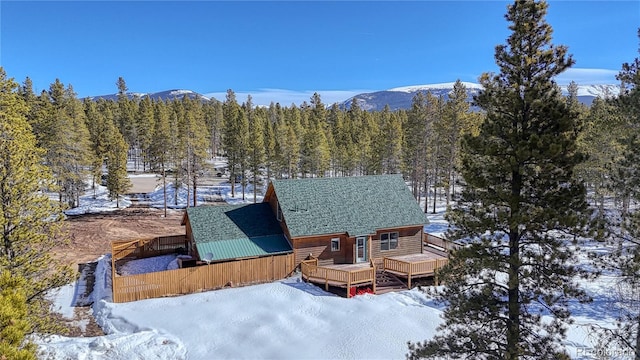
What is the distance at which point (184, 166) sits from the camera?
43938mm

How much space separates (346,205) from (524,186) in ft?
51.9

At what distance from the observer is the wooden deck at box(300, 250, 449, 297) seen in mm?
20719

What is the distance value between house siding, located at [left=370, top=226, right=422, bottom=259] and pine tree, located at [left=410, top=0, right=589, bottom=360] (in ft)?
45.5

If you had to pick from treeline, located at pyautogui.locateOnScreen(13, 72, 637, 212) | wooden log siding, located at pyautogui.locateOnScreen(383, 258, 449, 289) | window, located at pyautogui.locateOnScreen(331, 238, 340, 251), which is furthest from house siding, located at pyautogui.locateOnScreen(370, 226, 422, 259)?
treeline, located at pyautogui.locateOnScreen(13, 72, 637, 212)

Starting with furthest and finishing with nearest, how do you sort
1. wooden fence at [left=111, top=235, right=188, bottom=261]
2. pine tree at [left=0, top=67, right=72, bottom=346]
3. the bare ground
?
wooden fence at [left=111, top=235, right=188, bottom=261] < the bare ground < pine tree at [left=0, top=67, right=72, bottom=346]

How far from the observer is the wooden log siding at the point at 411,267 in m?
21.7

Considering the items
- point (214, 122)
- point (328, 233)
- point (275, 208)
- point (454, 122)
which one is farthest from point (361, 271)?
point (214, 122)

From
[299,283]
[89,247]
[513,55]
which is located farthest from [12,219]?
[89,247]

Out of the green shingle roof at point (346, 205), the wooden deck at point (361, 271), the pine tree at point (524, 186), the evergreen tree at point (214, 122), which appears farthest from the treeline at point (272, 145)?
the pine tree at point (524, 186)

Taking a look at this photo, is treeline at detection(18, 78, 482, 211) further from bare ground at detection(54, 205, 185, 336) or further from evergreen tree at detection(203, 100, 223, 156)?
evergreen tree at detection(203, 100, 223, 156)

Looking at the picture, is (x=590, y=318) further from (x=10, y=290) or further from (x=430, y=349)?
(x=10, y=290)

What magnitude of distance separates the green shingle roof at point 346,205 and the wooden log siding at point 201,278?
2279 mm

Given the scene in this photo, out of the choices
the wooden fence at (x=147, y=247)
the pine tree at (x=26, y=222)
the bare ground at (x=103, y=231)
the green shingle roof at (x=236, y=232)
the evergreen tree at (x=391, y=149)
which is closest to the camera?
the pine tree at (x=26, y=222)

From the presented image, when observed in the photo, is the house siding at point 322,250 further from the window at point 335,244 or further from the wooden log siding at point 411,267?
the wooden log siding at point 411,267
